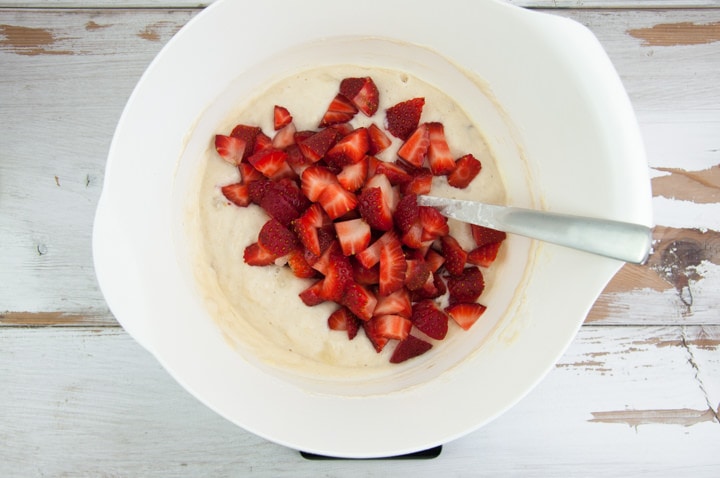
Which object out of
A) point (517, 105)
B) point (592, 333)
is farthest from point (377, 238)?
point (592, 333)

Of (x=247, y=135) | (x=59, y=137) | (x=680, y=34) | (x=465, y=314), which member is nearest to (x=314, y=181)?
(x=247, y=135)

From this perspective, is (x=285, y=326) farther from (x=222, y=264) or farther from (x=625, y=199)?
(x=625, y=199)

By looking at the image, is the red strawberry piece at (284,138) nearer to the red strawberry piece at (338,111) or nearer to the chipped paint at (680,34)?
the red strawberry piece at (338,111)

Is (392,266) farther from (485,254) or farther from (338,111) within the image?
(338,111)

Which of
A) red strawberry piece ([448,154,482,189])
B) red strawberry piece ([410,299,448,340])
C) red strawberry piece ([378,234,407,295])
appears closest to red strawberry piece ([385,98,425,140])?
red strawberry piece ([448,154,482,189])

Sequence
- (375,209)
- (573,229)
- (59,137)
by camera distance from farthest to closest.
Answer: (59,137) < (375,209) < (573,229)

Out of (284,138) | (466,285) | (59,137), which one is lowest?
(59,137)
